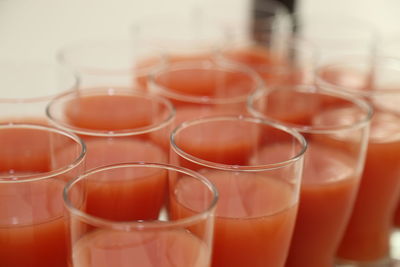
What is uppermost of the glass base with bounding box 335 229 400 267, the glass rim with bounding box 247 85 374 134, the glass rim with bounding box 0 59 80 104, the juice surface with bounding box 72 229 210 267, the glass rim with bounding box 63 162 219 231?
the glass rim with bounding box 0 59 80 104

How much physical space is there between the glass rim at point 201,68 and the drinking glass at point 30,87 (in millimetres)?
113

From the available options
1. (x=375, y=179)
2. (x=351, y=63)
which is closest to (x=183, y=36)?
(x=351, y=63)

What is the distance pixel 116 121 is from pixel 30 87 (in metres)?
0.17

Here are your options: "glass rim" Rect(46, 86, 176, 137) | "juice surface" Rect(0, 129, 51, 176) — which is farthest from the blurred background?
"juice surface" Rect(0, 129, 51, 176)

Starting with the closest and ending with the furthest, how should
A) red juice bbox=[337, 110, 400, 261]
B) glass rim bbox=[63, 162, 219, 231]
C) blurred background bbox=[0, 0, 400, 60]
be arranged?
glass rim bbox=[63, 162, 219, 231] < red juice bbox=[337, 110, 400, 261] < blurred background bbox=[0, 0, 400, 60]

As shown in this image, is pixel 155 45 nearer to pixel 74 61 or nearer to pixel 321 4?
pixel 74 61

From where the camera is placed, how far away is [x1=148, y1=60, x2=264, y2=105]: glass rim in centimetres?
86

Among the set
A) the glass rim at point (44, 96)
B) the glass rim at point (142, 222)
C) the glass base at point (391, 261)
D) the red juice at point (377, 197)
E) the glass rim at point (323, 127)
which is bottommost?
the glass base at point (391, 261)

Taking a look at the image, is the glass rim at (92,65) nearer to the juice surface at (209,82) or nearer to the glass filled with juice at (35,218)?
the juice surface at (209,82)

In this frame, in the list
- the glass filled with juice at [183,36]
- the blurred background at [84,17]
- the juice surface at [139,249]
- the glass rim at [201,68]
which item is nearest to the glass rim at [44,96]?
the glass rim at [201,68]

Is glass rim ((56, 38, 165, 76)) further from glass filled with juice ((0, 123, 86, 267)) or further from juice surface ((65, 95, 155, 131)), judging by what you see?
glass filled with juice ((0, 123, 86, 267))

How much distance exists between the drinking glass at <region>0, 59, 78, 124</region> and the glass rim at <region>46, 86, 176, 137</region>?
3 centimetres

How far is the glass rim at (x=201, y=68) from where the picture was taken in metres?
0.86

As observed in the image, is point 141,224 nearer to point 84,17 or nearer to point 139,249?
point 139,249
